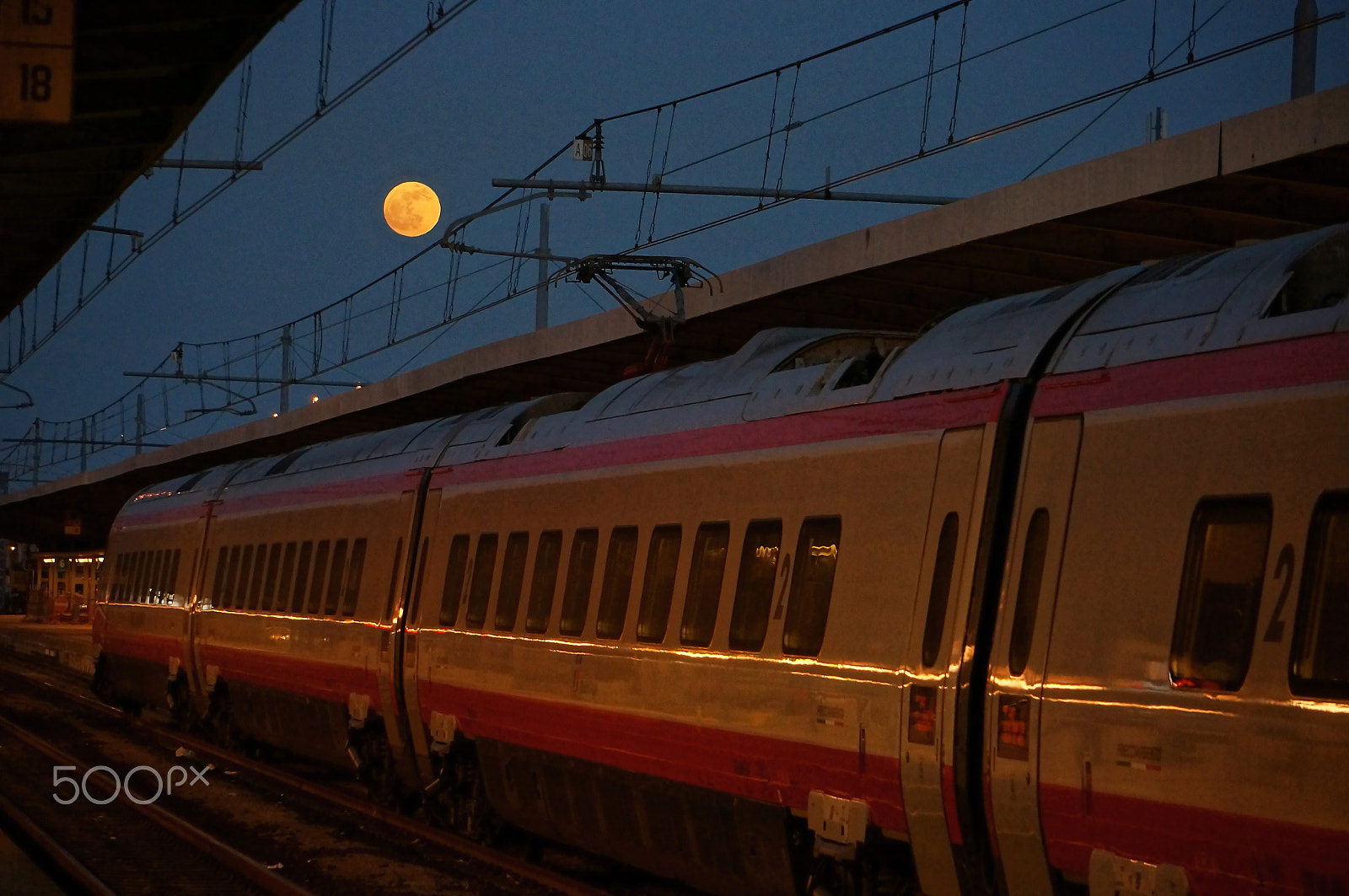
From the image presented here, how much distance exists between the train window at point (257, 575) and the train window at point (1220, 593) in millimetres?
14431

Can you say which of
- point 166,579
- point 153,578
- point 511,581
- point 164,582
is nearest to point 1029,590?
point 511,581

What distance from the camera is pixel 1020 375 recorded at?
750 centimetres

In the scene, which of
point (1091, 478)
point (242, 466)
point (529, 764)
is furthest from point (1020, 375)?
point (242, 466)

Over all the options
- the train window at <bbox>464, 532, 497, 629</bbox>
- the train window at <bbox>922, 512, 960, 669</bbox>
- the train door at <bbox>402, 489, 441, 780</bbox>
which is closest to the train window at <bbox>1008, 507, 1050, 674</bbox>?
the train window at <bbox>922, 512, 960, 669</bbox>

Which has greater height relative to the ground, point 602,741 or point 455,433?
point 455,433

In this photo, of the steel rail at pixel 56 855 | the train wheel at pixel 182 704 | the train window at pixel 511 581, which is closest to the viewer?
the steel rail at pixel 56 855

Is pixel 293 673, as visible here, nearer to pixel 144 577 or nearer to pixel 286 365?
pixel 144 577

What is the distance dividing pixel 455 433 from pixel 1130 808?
927cm

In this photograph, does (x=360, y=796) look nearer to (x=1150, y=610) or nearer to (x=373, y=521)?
(x=373, y=521)

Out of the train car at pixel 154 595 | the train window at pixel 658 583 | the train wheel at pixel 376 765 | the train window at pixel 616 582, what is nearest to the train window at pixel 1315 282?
the train window at pixel 658 583

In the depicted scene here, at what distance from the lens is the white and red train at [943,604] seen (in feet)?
19.7

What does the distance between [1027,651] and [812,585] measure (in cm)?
188

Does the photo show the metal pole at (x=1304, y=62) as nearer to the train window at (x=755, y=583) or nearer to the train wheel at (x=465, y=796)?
the train window at (x=755, y=583)

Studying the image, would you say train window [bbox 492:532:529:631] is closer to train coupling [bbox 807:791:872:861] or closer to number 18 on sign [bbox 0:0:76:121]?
train coupling [bbox 807:791:872:861]
